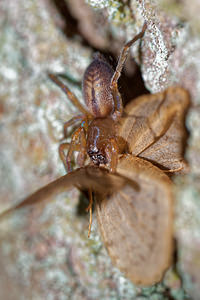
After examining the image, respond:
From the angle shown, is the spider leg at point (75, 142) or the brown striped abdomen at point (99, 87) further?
the spider leg at point (75, 142)

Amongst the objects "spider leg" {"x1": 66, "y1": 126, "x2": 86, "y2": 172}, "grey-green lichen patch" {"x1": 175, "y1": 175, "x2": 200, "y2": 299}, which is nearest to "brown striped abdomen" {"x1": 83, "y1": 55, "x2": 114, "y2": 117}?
"spider leg" {"x1": 66, "y1": 126, "x2": 86, "y2": 172}

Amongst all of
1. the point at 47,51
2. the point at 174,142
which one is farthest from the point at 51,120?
the point at 174,142

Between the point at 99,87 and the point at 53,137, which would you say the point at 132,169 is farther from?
the point at 53,137

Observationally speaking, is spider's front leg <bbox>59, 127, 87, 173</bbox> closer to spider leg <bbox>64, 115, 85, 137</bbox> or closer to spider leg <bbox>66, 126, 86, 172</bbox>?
spider leg <bbox>66, 126, 86, 172</bbox>

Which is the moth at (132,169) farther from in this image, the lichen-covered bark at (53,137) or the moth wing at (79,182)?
the lichen-covered bark at (53,137)

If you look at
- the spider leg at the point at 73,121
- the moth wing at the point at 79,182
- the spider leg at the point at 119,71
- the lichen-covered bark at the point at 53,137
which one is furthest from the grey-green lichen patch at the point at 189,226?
the spider leg at the point at 73,121

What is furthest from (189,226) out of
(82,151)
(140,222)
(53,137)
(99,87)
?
(53,137)
